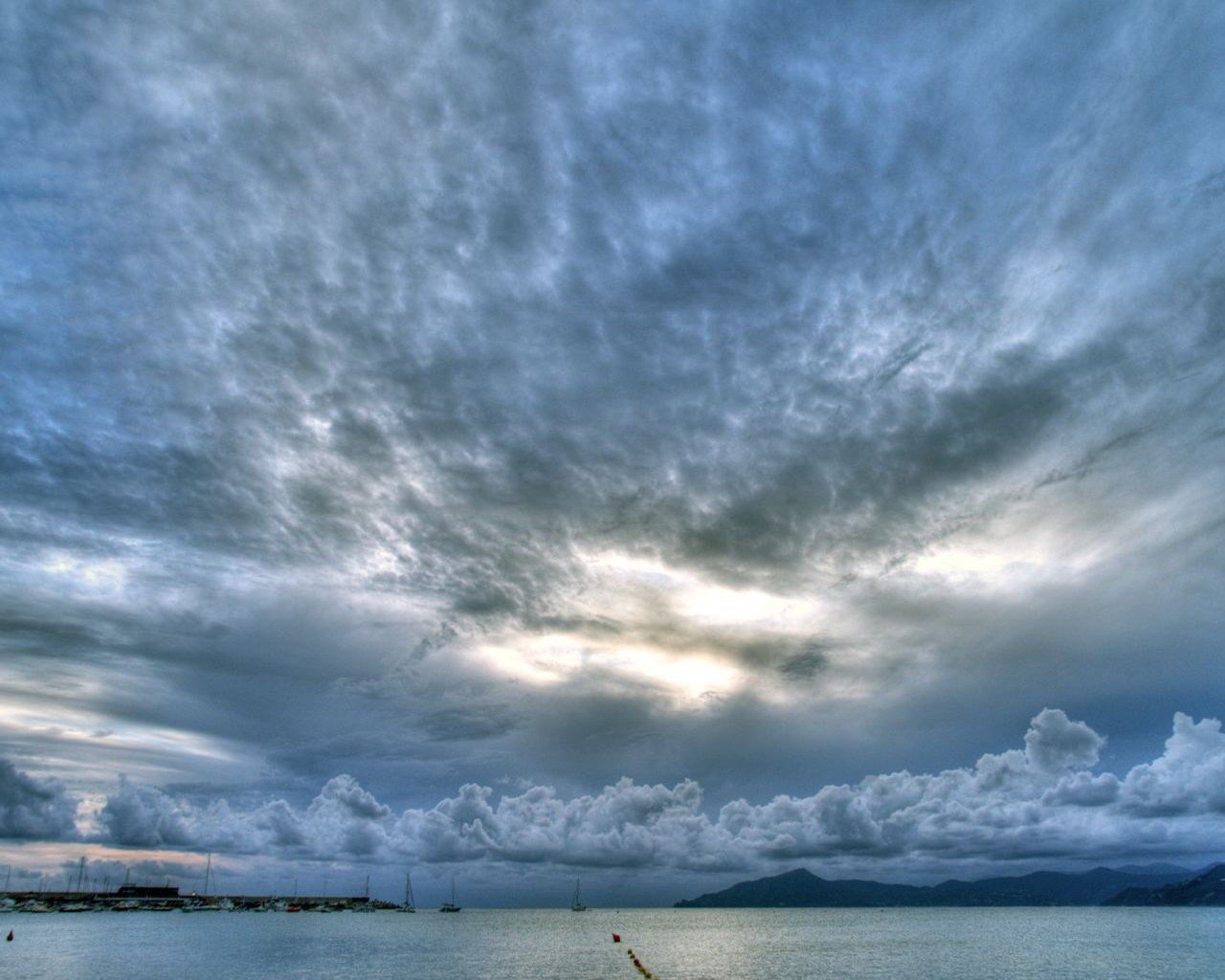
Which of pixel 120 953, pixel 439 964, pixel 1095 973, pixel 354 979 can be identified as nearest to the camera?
pixel 354 979

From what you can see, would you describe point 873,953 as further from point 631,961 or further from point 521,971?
point 521,971

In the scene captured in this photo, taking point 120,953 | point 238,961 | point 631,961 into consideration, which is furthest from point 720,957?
point 120,953

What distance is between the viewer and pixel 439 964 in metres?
164

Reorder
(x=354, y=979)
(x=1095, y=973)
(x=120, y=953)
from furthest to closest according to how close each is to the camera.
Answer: (x=120, y=953) → (x=1095, y=973) → (x=354, y=979)

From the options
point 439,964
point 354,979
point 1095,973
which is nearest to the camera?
point 354,979

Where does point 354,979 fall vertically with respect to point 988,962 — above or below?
above

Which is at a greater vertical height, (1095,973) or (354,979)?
(354,979)

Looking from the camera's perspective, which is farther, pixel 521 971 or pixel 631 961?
pixel 631 961

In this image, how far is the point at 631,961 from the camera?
172625 millimetres

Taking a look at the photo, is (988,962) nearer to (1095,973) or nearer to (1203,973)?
(1095,973)

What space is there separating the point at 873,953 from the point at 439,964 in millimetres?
109835

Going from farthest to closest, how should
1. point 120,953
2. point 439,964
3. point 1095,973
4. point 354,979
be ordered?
point 120,953, point 439,964, point 1095,973, point 354,979

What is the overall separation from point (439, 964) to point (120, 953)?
87.7 meters

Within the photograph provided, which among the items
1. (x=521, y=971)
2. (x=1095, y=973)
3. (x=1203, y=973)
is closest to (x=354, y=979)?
(x=521, y=971)
